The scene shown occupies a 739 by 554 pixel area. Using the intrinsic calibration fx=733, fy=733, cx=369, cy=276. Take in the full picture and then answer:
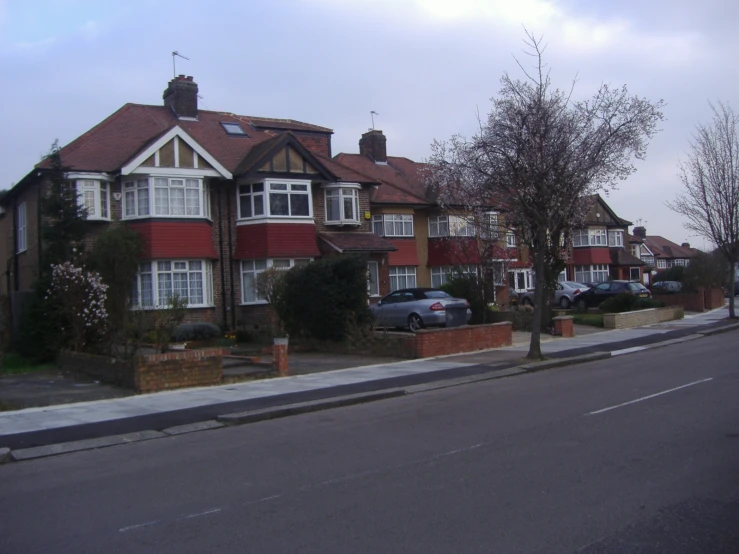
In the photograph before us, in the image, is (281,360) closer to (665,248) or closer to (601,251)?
(601,251)

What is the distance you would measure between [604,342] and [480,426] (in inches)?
546

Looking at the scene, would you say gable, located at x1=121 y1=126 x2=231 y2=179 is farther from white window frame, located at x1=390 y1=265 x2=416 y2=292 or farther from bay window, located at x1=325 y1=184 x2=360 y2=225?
white window frame, located at x1=390 y1=265 x2=416 y2=292

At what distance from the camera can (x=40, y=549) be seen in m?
5.68

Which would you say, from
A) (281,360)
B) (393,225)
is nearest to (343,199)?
(393,225)

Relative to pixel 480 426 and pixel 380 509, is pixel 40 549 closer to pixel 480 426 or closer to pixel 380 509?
pixel 380 509

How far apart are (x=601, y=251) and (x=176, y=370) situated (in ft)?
139

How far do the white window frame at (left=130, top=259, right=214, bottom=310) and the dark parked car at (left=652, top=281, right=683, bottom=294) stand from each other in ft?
90.9

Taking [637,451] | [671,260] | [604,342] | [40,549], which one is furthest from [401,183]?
[671,260]

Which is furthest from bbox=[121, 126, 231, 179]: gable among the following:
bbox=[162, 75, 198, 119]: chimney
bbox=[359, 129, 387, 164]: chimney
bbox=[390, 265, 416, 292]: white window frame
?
bbox=[359, 129, 387, 164]: chimney

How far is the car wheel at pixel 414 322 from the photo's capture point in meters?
24.1

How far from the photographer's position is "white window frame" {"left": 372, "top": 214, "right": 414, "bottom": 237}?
34.8 metres

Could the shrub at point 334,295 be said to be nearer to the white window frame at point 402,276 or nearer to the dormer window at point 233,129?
the dormer window at point 233,129

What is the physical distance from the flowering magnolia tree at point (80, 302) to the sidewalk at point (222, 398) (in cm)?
511

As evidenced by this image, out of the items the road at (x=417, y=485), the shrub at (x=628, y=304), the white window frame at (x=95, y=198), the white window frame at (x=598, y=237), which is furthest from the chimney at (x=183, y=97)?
the white window frame at (x=598, y=237)
